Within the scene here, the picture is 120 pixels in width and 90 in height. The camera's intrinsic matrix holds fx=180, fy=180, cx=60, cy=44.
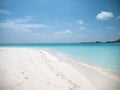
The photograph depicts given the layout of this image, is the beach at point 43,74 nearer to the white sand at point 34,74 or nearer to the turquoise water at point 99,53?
the white sand at point 34,74

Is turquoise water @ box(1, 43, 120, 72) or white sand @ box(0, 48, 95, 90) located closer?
white sand @ box(0, 48, 95, 90)

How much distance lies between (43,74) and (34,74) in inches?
5.4

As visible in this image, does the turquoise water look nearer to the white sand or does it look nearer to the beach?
the beach

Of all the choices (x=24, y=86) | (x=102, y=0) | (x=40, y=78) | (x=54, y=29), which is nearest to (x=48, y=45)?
(x=54, y=29)

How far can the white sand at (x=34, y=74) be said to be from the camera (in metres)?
2.59

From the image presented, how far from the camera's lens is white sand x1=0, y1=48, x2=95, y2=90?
2.59 metres

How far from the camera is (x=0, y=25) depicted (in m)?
2.76

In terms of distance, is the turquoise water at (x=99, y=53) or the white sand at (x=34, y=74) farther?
the turquoise water at (x=99, y=53)

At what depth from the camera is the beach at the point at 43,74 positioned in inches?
102

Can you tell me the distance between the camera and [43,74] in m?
2.75

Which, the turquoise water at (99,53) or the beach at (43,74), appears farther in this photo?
the turquoise water at (99,53)

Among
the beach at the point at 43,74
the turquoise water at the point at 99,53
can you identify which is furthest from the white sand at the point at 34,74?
the turquoise water at the point at 99,53

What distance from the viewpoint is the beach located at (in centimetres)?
260

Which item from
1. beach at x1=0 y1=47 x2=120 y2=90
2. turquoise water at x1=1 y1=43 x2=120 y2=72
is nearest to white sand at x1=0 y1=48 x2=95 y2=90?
beach at x1=0 y1=47 x2=120 y2=90
